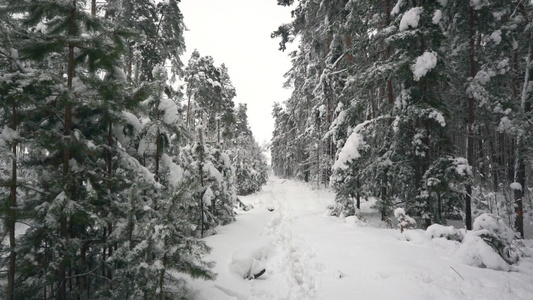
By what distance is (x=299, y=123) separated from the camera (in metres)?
30.9

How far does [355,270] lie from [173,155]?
212 inches

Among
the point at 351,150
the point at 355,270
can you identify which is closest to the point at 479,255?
the point at 355,270

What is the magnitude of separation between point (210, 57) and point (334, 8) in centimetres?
1589

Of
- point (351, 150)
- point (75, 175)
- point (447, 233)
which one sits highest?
point (351, 150)

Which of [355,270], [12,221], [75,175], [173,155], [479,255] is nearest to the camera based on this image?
[12,221]

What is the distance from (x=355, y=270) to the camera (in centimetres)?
536

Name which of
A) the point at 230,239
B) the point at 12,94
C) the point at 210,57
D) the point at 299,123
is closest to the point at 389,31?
the point at 230,239

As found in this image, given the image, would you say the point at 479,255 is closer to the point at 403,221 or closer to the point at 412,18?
the point at 403,221

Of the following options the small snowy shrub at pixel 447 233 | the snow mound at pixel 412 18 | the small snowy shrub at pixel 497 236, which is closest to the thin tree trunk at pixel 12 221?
the small snowy shrub at pixel 447 233

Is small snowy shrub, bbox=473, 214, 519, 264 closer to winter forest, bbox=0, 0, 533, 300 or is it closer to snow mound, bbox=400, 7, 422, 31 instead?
winter forest, bbox=0, 0, 533, 300

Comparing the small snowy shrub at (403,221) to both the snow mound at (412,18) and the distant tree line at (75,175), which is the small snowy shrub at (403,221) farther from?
the distant tree line at (75,175)

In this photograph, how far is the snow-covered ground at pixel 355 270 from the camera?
4492 millimetres

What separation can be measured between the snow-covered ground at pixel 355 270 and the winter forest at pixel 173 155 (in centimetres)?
8

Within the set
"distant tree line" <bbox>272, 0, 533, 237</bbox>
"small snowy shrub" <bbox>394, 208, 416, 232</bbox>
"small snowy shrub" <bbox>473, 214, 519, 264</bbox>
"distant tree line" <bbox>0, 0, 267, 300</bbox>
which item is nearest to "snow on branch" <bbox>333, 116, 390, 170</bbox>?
"distant tree line" <bbox>272, 0, 533, 237</bbox>
